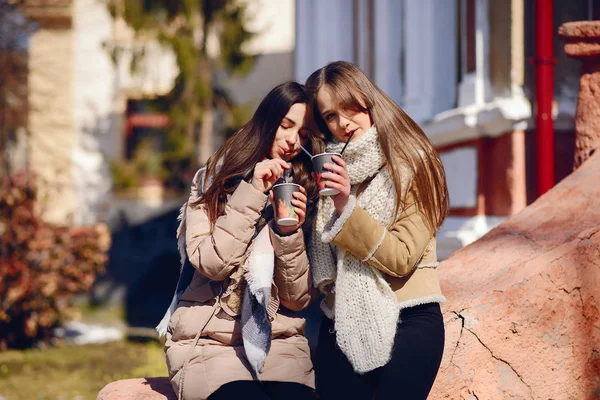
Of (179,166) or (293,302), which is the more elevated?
(293,302)

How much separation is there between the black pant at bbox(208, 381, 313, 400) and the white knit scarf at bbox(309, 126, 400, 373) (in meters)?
0.27

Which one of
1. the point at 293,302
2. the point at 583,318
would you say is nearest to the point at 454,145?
the point at 583,318

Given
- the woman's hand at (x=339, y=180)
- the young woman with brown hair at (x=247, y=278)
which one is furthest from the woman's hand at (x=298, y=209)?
the woman's hand at (x=339, y=180)

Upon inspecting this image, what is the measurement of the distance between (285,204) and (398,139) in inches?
18.8

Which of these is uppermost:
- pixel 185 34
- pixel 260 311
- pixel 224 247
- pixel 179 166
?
pixel 185 34

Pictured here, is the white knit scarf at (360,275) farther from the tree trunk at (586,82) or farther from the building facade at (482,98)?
the building facade at (482,98)

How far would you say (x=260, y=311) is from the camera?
2668 millimetres

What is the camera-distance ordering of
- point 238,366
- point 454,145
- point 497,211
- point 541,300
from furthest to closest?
point 454,145
point 497,211
point 541,300
point 238,366

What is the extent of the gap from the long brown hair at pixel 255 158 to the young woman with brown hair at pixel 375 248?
118mm

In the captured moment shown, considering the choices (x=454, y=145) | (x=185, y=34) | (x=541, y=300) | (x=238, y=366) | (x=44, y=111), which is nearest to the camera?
(x=238, y=366)

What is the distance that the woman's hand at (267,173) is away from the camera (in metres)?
2.72

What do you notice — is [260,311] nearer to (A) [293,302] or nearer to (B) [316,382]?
(A) [293,302]

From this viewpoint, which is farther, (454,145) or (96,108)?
(96,108)

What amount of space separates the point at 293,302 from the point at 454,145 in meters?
3.58
